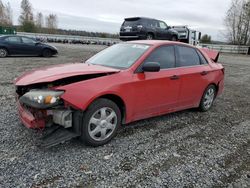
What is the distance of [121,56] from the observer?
447 cm

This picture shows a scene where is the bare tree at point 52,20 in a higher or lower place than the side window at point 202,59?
higher

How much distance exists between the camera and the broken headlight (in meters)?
3.21

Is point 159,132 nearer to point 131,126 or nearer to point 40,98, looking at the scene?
point 131,126

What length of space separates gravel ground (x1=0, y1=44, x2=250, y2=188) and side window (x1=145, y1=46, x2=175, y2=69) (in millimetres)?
1159

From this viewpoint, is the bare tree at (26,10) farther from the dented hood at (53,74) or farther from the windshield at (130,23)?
the dented hood at (53,74)

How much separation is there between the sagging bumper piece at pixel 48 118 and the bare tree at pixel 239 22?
135 ft

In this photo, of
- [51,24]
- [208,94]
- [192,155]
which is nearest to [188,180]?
[192,155]

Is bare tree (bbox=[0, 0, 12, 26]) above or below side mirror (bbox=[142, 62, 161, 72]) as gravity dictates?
above

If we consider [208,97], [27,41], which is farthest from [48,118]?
[27,41]

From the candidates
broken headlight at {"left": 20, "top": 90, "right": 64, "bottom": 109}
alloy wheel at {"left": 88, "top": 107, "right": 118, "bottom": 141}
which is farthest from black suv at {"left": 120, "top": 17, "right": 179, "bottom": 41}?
broken headlight at {"left": 20, "top": 90, "right": 64, "bottom": 109}

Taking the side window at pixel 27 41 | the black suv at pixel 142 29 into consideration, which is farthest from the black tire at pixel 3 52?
the black suv at pixel 142 29

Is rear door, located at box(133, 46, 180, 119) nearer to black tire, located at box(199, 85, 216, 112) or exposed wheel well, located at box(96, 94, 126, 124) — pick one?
exposed wheel well, located at box(96, 94, 126, 124)

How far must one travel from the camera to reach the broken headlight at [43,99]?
3.21 metres

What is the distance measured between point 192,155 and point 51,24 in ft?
248
